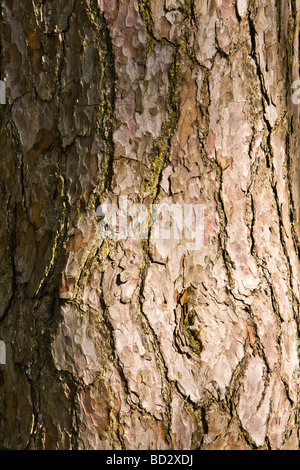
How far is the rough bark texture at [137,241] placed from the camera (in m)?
1.43

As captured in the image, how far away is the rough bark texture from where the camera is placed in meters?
1.43

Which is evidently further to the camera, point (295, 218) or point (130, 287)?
point (295, 218)

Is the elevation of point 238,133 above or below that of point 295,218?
above

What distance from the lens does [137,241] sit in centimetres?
145

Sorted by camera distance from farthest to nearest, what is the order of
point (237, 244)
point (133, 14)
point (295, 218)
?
point (295, 218) → point (237, 244) → point (133, 14)

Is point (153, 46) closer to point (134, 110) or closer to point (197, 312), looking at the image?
point (134, 110)

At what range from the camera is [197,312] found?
4.86ft

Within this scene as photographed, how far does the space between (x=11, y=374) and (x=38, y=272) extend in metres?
0.35

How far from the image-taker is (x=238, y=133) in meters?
1.51

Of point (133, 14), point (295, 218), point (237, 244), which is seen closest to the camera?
point (133, 14)

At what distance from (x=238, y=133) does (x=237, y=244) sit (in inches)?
13.4
